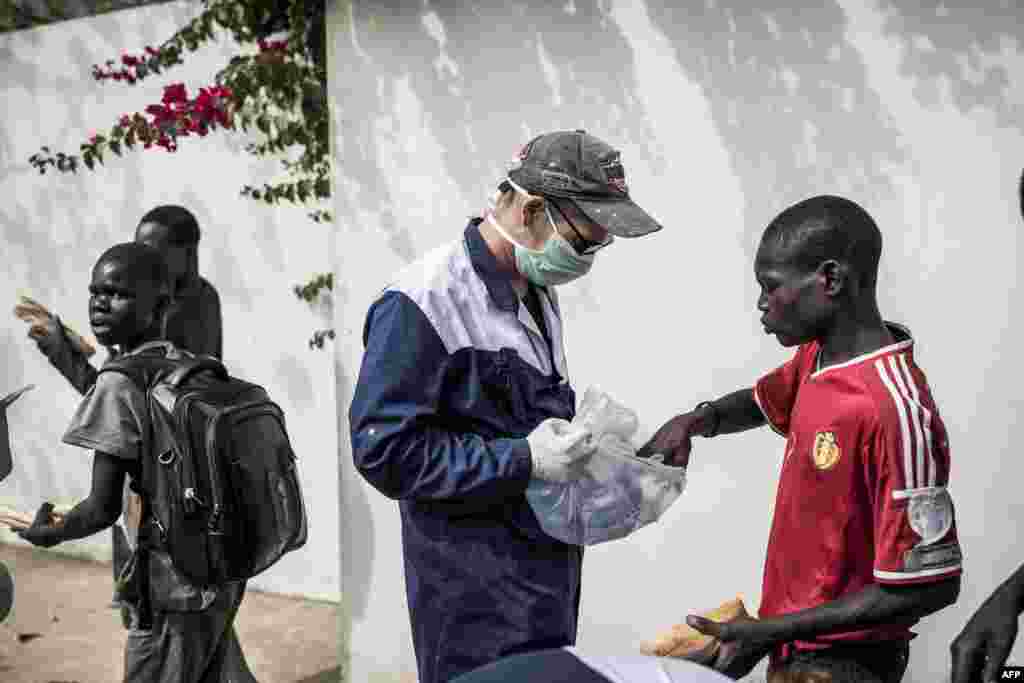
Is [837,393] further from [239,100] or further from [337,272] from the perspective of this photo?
[239,100]

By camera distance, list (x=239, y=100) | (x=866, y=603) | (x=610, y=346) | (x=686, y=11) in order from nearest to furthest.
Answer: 1. (x=866, y=603)
2. (x=686, y=11)
3. (x=610, y=346)
4. (x=239, y=100)

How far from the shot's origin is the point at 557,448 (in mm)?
2619

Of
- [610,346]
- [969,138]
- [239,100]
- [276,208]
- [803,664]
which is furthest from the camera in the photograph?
[276,208]

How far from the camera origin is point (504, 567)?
106 inches

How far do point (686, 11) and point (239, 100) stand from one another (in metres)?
2.24

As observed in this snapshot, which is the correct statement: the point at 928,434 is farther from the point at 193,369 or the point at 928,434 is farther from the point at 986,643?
the point at 193,369

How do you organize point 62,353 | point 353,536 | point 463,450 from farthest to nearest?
point 353,536 < point 62,353 < point 463,450

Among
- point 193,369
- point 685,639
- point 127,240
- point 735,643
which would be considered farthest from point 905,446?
point 127,240

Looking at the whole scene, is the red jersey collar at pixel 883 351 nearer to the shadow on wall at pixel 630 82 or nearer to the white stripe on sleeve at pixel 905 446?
the white stripe on sleeve at pixel 905 446

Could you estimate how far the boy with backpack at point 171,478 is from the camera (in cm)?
348

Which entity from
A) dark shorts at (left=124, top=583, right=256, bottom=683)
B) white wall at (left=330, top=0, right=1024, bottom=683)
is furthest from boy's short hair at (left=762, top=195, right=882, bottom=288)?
dark shorts at (left=124, top=583, right=256, bottom=683)

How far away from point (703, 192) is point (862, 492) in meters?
2.36

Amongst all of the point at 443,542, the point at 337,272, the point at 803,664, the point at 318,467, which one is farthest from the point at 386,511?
the point at 803,664

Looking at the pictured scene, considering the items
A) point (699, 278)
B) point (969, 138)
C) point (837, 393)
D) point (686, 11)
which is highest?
point (686, 11)
